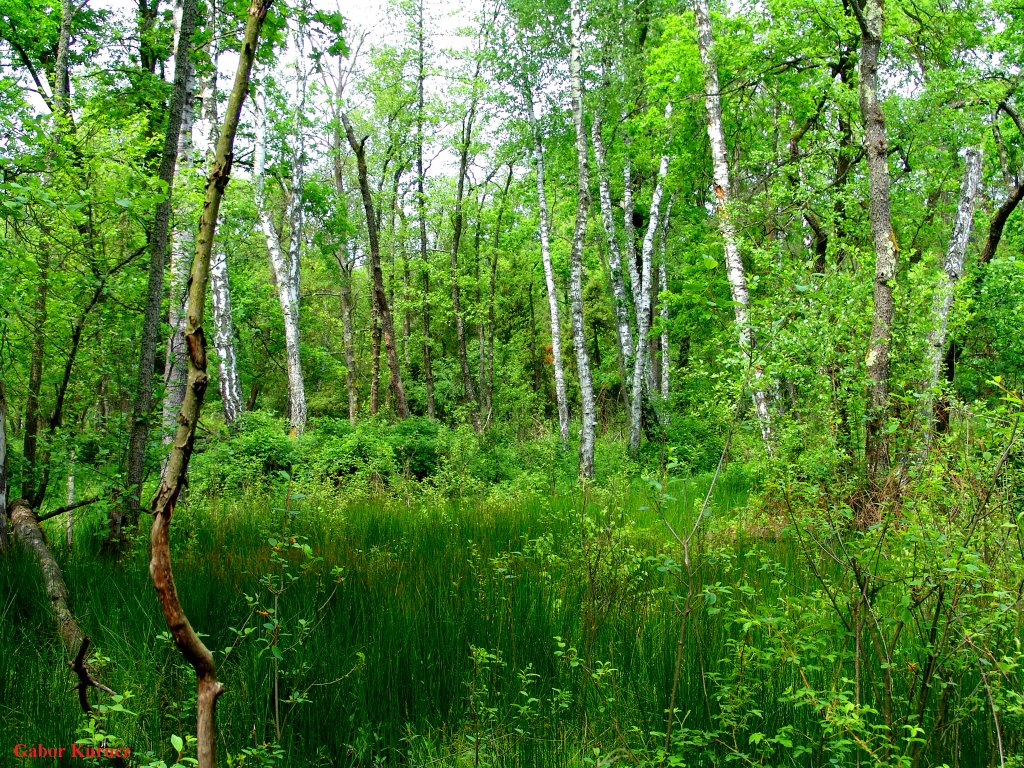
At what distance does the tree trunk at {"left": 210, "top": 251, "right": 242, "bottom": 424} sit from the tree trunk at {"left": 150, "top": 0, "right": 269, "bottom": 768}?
35.2 ft

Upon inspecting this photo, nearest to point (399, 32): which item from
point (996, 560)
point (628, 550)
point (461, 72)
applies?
point (461, 72)

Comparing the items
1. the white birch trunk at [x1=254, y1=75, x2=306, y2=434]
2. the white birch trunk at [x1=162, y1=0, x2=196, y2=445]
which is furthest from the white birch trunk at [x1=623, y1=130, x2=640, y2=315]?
the white birch trunk at [x1=162, y1=0, x2=196, y2=445]

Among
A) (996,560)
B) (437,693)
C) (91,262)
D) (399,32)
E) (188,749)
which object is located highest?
(399,32)

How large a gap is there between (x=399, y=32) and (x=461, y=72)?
231 centimetres

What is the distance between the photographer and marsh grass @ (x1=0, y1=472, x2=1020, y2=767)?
2.66 meters

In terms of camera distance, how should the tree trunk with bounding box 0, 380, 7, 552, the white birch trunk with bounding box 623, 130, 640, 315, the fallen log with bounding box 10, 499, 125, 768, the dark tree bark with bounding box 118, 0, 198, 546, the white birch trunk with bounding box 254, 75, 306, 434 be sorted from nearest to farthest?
the fallen log with bounding box 10, 499, 125, 768 → the dark tree bark with bounding box 118, 0, 198, 546 → the tree trunk with bounding box 0, 380, 7, 552 → the white birch trunk with bounding box 254, 75, 306, 434 → the white birch trunk with bounding box 623, 130, 640, 315

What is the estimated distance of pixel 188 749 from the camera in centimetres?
235

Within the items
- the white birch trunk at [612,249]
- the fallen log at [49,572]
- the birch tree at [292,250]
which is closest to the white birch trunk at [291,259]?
the birch tree at [292,250]

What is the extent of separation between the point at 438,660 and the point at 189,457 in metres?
2.58

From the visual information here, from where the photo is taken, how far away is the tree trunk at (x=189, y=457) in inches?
42.6

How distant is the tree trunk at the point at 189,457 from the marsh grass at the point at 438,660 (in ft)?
4.20

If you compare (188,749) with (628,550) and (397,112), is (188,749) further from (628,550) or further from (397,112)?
(397,112)

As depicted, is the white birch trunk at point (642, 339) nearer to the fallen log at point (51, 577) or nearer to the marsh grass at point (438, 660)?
the marsh grass at point (438, 660)

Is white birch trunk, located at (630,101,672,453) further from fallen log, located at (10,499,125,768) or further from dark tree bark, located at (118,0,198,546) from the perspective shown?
fallen log, located at (10,499,125,768)
